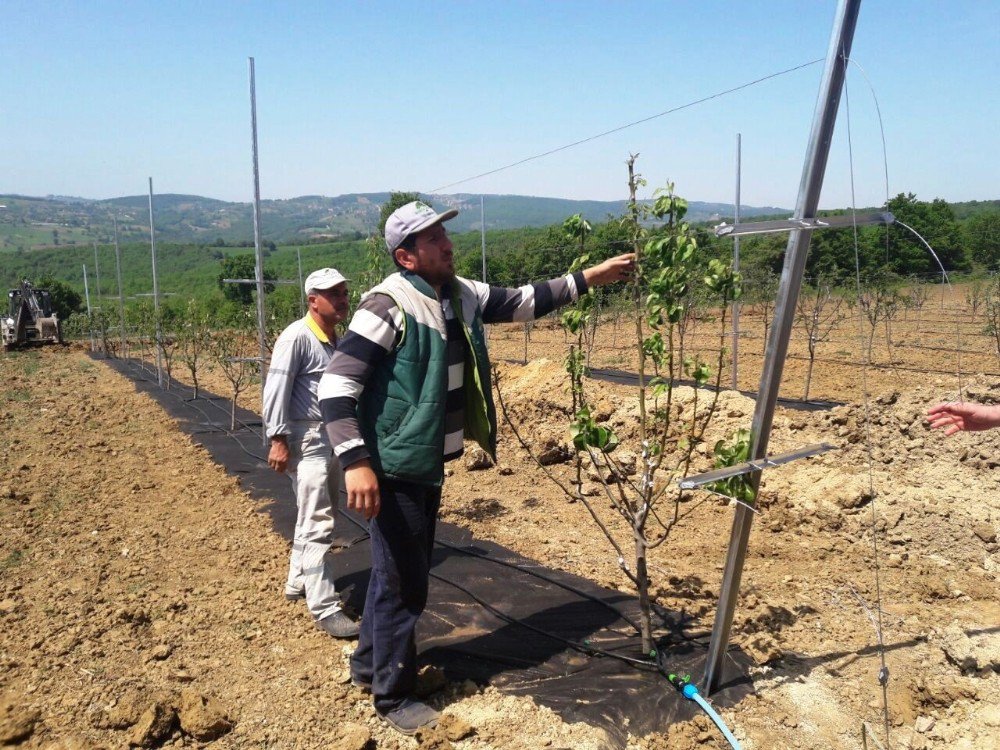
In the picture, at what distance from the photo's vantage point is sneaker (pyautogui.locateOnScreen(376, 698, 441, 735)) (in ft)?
8.66

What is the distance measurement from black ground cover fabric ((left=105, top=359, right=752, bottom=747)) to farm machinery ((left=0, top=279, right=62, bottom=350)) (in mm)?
27037

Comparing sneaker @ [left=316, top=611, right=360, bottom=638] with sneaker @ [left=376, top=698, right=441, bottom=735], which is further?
sneaker @ [left=316, top=611, right=360, bottom=638]

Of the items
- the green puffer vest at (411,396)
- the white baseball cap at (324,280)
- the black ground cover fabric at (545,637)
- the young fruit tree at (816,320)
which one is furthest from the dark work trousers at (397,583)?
the young fruit tree at (816,320)

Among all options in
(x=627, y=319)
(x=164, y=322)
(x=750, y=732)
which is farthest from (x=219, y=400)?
(x=627, y=319)

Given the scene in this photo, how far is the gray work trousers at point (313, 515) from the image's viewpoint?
341cm

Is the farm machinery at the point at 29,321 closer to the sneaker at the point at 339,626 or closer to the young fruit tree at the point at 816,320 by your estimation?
the young fruit tree at the point at 816,320

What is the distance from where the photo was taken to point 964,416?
8.15ft

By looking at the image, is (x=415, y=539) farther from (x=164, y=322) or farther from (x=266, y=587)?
(x=164, y=322)

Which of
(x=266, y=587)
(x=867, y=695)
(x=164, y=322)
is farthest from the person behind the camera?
(x=164, y=322)

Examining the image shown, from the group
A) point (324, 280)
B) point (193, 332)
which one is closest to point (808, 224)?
point (324, 280)

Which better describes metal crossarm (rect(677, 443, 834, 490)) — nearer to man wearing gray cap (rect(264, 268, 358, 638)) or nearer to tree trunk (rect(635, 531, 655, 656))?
tree trunk (rect(635, 531, 655, 656))

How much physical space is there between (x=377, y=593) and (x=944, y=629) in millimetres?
2563

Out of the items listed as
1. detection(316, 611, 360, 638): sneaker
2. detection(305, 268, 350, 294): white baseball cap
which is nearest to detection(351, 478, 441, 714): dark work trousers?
detection(316, 611, 360, 638): sneaker

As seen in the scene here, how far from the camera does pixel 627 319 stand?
1107 inches
